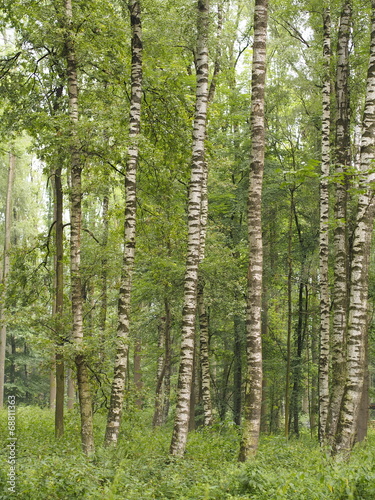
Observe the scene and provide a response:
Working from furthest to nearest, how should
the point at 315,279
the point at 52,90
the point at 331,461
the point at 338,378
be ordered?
the point at 315,279 < the point at 52,90 < the point at 338,378 < the point at 331,461

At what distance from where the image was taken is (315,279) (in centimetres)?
2283

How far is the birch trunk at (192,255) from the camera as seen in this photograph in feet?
32.9

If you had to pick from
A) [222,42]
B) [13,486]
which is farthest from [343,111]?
[13,486]

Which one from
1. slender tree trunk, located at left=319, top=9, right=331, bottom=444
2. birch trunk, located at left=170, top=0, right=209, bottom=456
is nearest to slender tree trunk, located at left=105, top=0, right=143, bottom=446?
birch trunk, located at left=170, top=0, right=209, bottom=456

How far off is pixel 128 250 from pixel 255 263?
9.67 ft

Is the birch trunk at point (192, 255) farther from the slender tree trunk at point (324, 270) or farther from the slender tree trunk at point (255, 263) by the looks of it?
the slender tree trunk at point (324, 270)

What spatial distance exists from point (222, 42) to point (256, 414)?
1163 centimetres

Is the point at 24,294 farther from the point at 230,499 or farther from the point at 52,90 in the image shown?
the point at 230,499

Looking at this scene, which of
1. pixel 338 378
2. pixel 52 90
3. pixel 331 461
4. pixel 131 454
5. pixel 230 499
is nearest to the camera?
pixel 230 499

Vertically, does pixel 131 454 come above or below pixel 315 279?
below

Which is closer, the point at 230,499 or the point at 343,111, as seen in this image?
the point at 230,499

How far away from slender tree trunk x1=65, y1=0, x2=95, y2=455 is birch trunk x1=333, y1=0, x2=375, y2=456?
16.2 feet

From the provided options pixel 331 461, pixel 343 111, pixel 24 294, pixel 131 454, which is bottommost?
pixel 131 454

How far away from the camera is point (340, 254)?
1259 centimetres
